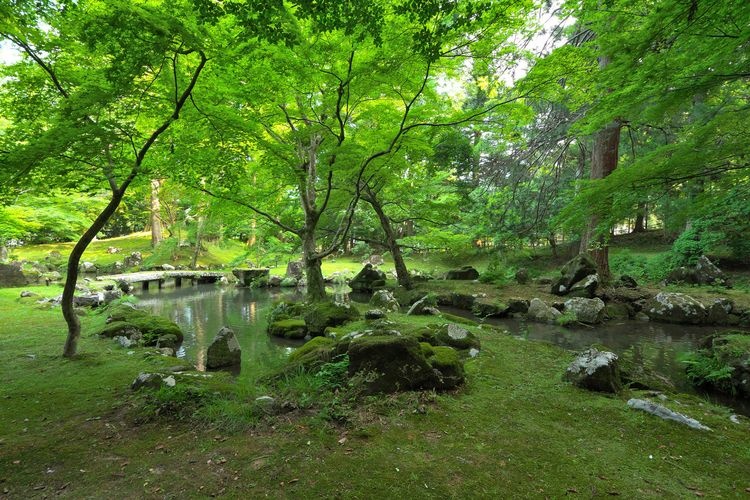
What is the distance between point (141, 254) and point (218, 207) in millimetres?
22208

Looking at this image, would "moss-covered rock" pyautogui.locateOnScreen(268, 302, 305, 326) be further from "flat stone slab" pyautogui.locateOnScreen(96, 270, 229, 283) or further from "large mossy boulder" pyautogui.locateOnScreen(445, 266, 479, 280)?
"flat stone slab" pyautogui.locateOnScreen(96, 270, 229, 283)

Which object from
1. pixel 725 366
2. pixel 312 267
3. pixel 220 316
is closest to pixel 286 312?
pixel 312 267

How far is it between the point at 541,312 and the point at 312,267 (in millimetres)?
6721

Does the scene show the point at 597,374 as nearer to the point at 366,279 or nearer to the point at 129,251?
the point at 366,279

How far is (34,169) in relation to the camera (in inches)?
180

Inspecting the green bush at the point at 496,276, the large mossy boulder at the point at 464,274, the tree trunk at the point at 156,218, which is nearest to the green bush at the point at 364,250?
the large mossy boulder at the point at 464,274

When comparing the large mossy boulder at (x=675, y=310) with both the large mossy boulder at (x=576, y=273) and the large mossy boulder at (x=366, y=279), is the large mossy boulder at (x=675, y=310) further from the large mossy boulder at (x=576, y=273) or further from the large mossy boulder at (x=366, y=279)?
the large mossy boulder at (x=366, y=279)

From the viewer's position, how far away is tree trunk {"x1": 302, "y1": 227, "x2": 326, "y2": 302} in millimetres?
10648

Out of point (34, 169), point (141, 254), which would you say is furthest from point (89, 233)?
point (141, 254)

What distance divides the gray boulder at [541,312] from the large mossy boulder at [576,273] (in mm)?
1656

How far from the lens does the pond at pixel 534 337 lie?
681 centimetres

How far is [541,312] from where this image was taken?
34.9ft

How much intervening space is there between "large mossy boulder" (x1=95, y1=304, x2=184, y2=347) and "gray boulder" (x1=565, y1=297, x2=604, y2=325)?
10.2 meters

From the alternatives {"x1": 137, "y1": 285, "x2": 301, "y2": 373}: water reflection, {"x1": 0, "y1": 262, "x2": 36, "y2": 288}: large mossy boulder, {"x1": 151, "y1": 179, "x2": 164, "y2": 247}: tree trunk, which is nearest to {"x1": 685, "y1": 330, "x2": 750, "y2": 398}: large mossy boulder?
{"x1": 137, "y1": 285, "x2": 301, "y2": 373}: water reflection
